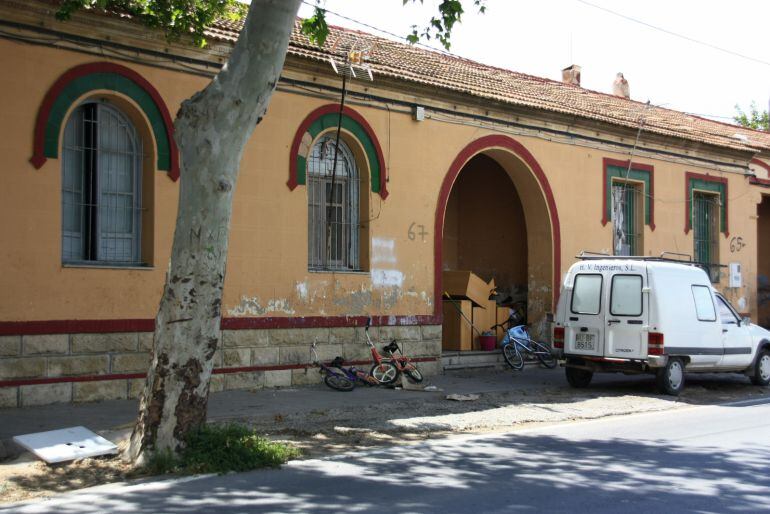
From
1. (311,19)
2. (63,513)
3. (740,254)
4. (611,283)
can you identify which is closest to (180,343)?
(63,513)

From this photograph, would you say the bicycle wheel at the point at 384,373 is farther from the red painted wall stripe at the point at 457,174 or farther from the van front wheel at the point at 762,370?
the van front wheel at the point at 762,370

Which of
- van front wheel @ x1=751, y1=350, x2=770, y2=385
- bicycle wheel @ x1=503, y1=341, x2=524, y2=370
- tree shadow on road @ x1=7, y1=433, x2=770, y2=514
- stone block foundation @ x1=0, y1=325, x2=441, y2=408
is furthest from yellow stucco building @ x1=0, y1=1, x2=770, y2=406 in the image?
van front wheel @ x1=751, y1=350, x2=770, y2=385

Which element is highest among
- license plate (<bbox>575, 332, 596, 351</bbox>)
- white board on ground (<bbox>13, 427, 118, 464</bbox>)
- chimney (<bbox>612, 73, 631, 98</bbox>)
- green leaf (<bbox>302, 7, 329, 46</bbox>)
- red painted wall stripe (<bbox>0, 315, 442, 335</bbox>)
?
chimney (<bbox>612, 73, 631, 98</bbox>)

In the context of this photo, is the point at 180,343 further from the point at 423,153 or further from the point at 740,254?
the point at 740,254

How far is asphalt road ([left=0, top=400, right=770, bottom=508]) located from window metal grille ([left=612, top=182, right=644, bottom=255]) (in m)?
10.7

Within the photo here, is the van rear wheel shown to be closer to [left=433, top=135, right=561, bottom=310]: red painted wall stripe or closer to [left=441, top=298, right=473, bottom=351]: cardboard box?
[left=433, top=135, right=561, bottom=310]: red painted wall stripe

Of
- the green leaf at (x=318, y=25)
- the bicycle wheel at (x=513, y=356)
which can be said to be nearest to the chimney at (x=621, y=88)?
the bicycle wheel at (x=513, y=356)

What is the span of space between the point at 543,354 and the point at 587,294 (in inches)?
134

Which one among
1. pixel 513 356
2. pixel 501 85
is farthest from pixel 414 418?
pixel 501 85

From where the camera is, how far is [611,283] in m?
14.2

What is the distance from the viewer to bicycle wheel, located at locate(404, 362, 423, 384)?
14398 millimetres

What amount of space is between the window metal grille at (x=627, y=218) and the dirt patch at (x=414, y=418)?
5.29 metres

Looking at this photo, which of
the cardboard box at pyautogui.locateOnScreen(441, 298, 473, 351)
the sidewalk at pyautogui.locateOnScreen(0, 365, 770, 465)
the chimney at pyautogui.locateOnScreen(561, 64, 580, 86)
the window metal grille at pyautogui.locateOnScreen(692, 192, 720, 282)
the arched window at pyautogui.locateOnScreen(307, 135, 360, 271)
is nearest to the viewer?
the sidewalk at pyautogui.locateOnScreen(0, 365, 770, 465)

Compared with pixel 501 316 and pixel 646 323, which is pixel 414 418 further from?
pixel 501 316
